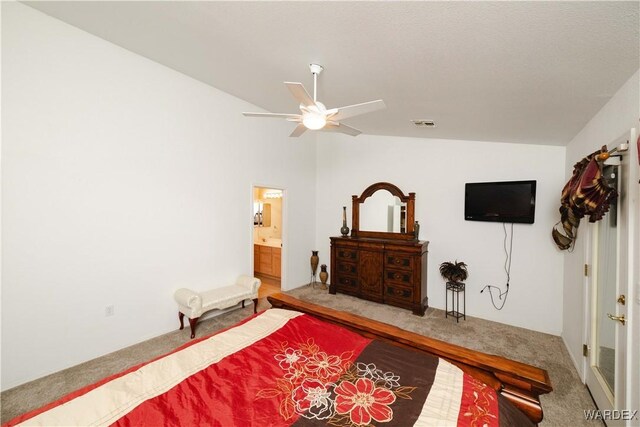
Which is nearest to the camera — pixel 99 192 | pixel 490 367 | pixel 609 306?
pixel 490 367

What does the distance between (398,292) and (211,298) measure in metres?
Result: 2.79

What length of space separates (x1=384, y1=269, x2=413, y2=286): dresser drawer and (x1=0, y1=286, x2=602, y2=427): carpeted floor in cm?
44

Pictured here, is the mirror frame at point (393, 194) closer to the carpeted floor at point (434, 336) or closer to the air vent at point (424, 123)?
the carpeted floor at point (434, 336)

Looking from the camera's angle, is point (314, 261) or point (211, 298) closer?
point (211, 298)

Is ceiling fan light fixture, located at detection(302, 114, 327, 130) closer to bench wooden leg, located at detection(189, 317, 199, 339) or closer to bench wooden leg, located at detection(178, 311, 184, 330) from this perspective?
bench wooden leg, located at detection(189, 317, 199, 339)

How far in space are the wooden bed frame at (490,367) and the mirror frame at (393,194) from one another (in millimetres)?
2724

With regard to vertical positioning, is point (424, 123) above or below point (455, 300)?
above

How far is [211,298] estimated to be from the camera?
133 inches

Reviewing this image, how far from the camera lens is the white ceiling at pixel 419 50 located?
1308mm

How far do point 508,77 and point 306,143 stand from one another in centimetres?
395

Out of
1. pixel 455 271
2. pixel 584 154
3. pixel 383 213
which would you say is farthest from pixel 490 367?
pixel 383 213

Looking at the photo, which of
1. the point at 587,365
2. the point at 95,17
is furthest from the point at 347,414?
the point at 95,17

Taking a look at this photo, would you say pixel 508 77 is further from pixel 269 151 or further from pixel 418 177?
pixel 269 151

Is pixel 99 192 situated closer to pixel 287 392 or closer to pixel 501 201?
pixel 287 392
